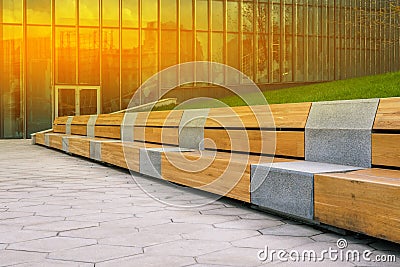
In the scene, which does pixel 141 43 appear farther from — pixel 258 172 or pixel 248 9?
pixel 258 172

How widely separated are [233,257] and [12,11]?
76.6ft

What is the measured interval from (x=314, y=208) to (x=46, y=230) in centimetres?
223

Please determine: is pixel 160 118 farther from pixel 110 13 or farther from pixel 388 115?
pixel 110 13

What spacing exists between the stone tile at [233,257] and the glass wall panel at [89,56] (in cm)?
2231

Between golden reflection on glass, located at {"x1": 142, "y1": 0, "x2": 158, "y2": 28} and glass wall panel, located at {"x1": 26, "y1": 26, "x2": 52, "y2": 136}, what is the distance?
198 inches

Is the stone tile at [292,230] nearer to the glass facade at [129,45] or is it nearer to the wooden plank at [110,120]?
the wooden plank at [110,120]

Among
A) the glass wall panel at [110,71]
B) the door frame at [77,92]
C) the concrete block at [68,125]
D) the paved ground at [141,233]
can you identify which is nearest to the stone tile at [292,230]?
the paved ground at [141,233]

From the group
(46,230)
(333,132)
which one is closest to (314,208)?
(333,132)

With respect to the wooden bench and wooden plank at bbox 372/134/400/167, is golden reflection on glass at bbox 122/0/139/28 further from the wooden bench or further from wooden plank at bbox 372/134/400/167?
wooden plank at bbox 372/134/400/167

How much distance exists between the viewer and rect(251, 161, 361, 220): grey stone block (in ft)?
12.5

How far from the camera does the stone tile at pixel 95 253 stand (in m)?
3.07

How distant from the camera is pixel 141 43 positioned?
2523cm

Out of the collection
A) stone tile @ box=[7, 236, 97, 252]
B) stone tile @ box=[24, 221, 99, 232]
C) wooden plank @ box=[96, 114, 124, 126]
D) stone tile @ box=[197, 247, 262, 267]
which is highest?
wooden plank @ box=[96, 114, 124, 126]

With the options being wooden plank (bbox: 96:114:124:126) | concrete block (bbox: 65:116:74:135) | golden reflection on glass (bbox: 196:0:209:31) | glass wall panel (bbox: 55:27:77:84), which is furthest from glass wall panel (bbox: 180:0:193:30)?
wooden plank (bbox: 96:114:124:126)
